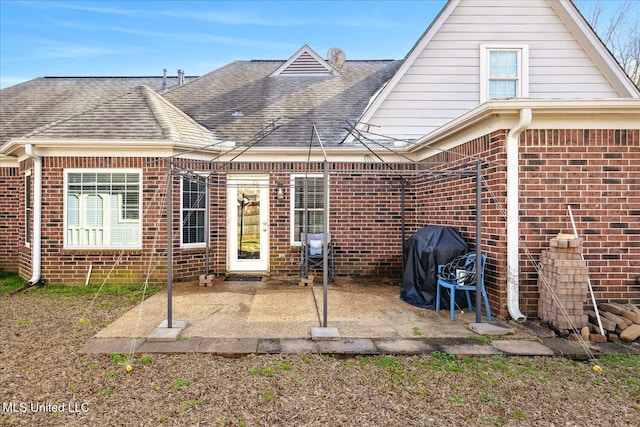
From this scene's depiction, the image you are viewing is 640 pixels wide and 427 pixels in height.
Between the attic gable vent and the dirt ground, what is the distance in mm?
9831

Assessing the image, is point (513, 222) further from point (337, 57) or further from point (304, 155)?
point (337, 57)

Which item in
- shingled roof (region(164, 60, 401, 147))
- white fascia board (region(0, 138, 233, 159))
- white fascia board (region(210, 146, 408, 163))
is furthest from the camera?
shingled roof (region(164, 60, 401, 147))

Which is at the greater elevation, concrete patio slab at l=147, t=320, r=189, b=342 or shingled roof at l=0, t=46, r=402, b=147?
shingled roof at l=0, t=46, r=402, b=147

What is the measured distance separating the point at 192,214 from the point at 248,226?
4.52 feet

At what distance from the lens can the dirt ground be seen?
2965 mm

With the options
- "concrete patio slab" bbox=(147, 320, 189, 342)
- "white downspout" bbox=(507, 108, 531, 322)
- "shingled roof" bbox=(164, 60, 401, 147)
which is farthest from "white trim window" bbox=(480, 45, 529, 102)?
"concrete patio slab" bbox=(147, 320, 189, 342)

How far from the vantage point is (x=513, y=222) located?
17.4 feet

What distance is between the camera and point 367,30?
16.5 m

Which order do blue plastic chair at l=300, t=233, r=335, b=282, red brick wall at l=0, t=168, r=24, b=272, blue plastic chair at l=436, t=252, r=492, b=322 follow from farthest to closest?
1. red brick wall at l=0, t=168, r=24, b=272
2. blue plastic chair at l=300, t=233, r=335, b=282
3. blue plastic chair at l=436, t=252, r=492, b=322

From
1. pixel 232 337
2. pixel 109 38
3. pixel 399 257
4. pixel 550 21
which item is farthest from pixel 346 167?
pixel 109 38

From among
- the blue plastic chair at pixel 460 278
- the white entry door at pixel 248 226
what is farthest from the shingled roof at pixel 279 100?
the blue plastic chair at pixel 460 278

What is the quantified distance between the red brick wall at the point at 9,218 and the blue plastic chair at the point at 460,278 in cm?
1027

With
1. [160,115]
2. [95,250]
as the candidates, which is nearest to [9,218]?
[95,250]

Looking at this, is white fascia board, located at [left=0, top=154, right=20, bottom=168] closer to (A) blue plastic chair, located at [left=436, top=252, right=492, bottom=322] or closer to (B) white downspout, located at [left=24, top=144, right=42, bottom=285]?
(B) white downspout, located at [left=24, top=144, right=42, bottom=285]
